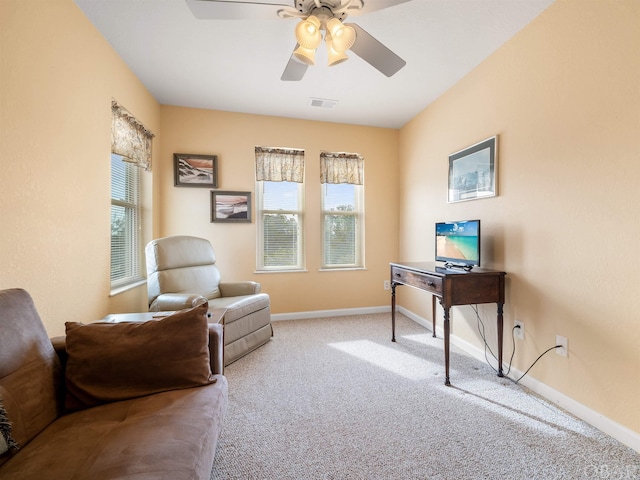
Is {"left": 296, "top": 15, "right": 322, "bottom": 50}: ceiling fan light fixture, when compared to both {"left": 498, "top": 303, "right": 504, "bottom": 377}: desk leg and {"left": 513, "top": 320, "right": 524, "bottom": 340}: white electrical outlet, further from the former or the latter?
{"left": 513, "top": 320, "right": 524, "bottom": 340}: white electrical outlet

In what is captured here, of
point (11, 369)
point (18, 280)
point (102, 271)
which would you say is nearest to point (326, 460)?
point (11, 369)

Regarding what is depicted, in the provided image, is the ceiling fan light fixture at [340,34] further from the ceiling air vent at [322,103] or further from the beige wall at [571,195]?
the ceiling air vent at [322,103]

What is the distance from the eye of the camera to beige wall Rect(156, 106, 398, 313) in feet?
11.2

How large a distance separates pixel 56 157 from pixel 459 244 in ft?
9.34

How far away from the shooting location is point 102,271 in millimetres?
2234

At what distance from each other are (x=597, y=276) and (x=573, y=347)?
0.47m

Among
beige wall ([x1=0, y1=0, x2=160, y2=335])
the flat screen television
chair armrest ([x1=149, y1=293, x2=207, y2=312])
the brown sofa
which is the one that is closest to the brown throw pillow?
the brown sofa

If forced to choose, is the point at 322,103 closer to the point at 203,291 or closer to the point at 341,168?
the point at 341,168

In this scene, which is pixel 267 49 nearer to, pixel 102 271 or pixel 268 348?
pixel 102 271

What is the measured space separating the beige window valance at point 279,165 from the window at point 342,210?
0.30 m

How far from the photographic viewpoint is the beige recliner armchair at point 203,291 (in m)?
2.46

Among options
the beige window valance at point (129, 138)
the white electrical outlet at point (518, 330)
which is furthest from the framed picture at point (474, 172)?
the beige window valance at point (129, 138)

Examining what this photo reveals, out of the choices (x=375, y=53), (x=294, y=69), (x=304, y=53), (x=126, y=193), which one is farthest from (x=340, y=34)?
(x=126, y=193)

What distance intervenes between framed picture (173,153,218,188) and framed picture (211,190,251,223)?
0.16 meters
